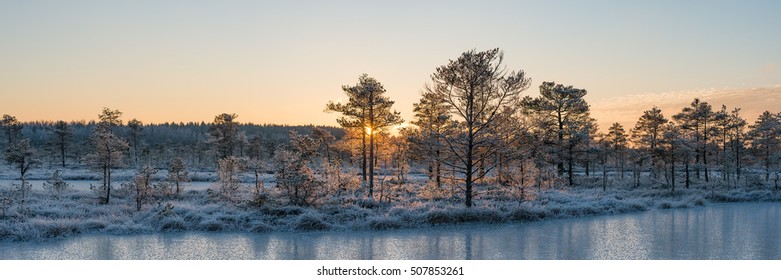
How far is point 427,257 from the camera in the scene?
12.2m

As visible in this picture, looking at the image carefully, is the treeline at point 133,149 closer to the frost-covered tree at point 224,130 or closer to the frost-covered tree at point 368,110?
the frost-covered tree at point 224,130

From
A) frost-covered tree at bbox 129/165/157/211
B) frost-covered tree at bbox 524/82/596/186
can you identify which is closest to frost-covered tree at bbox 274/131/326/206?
frost-covered tree at bbox 129/165/157/211

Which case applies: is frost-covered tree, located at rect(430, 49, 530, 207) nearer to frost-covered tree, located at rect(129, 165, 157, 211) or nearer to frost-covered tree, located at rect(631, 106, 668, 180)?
frost-covered tree, located at rect(129, 165, 157, 211)

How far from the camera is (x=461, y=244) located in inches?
551

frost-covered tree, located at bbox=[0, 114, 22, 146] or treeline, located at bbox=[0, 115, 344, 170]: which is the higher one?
frost-covered tree, located at bbox=[0, 114, 22, 146]

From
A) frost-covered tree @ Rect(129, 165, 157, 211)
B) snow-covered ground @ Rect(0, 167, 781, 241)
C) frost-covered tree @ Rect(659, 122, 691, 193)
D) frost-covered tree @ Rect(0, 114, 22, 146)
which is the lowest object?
snow-covered ground @ Rect(0, 167, 781, 241)

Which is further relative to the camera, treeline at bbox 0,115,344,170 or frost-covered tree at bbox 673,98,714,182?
treeline at bbox 0,115,344,170

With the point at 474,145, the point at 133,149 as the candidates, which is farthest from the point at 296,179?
the point at 133,149

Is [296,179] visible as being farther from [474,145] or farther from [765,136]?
[765,136]

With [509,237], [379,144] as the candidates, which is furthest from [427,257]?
[379,144]

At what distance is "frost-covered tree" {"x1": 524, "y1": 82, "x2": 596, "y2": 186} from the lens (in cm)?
3972

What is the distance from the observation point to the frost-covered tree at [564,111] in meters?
Result: 39.7

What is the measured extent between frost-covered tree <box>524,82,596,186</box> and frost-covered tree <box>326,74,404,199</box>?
1428 cm

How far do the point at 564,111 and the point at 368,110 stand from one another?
18.9 metres
